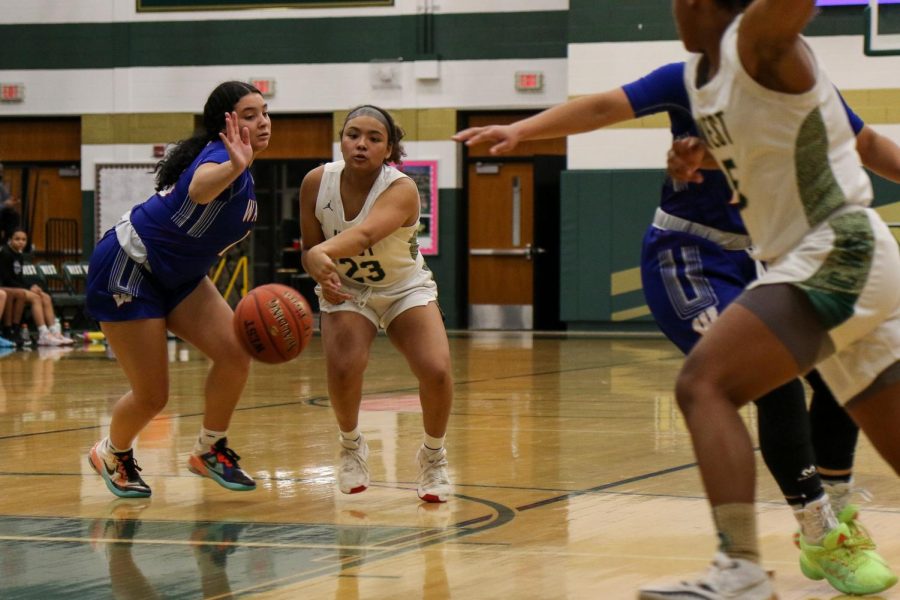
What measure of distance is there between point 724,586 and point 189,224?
292 cm

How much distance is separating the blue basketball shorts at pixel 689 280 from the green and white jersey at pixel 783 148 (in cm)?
102

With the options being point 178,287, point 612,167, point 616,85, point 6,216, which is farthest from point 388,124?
point 612,167

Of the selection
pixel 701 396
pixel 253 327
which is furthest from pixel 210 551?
pixel 701 396

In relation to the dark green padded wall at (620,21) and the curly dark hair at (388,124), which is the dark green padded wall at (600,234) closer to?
the dark green padded wall at (620,21)

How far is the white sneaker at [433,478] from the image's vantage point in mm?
4885

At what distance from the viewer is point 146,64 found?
19.2 meters

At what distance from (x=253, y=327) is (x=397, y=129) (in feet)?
3.15

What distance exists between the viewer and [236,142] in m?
4.79

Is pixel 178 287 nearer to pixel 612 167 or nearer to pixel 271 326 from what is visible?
pixel 271 326

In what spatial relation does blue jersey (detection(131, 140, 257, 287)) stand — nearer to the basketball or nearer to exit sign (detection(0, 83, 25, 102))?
the basketball

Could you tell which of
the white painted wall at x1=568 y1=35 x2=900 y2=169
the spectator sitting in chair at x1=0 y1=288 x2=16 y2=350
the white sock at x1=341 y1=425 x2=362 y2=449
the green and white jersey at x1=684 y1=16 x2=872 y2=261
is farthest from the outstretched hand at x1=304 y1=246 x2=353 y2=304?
the white painted wall at x1=568 y1=35 x2=900 y2=169

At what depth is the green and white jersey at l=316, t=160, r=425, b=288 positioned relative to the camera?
506cm

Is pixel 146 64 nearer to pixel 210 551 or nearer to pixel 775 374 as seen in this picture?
pixel 210 551

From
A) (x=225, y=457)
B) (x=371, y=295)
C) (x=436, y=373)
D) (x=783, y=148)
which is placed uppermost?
(x=783, y=148)
